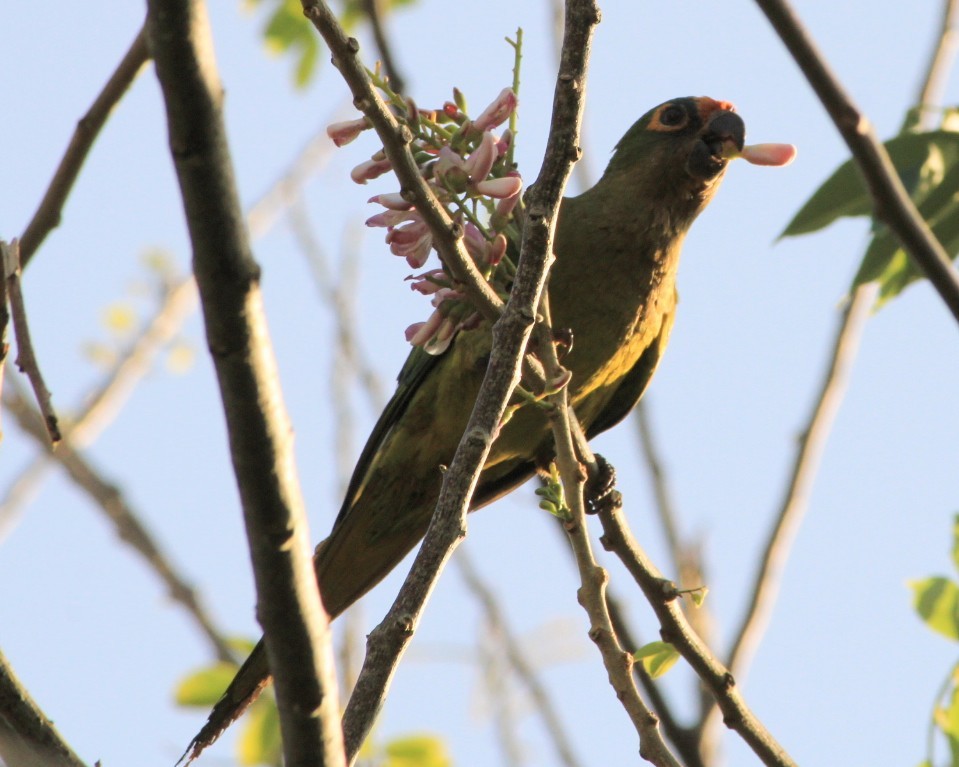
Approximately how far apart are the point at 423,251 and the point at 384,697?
35.3 inches

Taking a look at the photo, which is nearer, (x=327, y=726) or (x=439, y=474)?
(x=327, y=726)

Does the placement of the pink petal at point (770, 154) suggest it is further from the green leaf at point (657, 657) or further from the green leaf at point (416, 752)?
the green leaf at point (416, 752)

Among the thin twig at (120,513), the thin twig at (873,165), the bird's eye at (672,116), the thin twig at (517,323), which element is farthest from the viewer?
the thin twig at (120,513)

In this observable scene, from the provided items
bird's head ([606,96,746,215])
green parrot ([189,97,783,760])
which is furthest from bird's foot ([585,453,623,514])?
bird's head ([606,96,746,215])

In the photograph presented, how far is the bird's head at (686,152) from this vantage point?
182 inches

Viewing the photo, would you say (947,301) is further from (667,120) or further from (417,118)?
(667,120)

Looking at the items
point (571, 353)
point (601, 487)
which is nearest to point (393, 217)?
point (601, 487)

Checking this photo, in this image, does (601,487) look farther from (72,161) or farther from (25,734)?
(25,734)

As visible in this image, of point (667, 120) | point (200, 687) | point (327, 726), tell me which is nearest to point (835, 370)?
point (667, 120)

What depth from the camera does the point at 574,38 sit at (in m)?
2.10

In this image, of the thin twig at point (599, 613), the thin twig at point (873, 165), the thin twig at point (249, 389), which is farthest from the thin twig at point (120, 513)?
the thin twig at point (873, 165)

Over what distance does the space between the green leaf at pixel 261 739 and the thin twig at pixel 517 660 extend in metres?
1.21

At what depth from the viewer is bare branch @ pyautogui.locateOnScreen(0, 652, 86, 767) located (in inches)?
72.8

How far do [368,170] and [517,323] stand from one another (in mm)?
541
